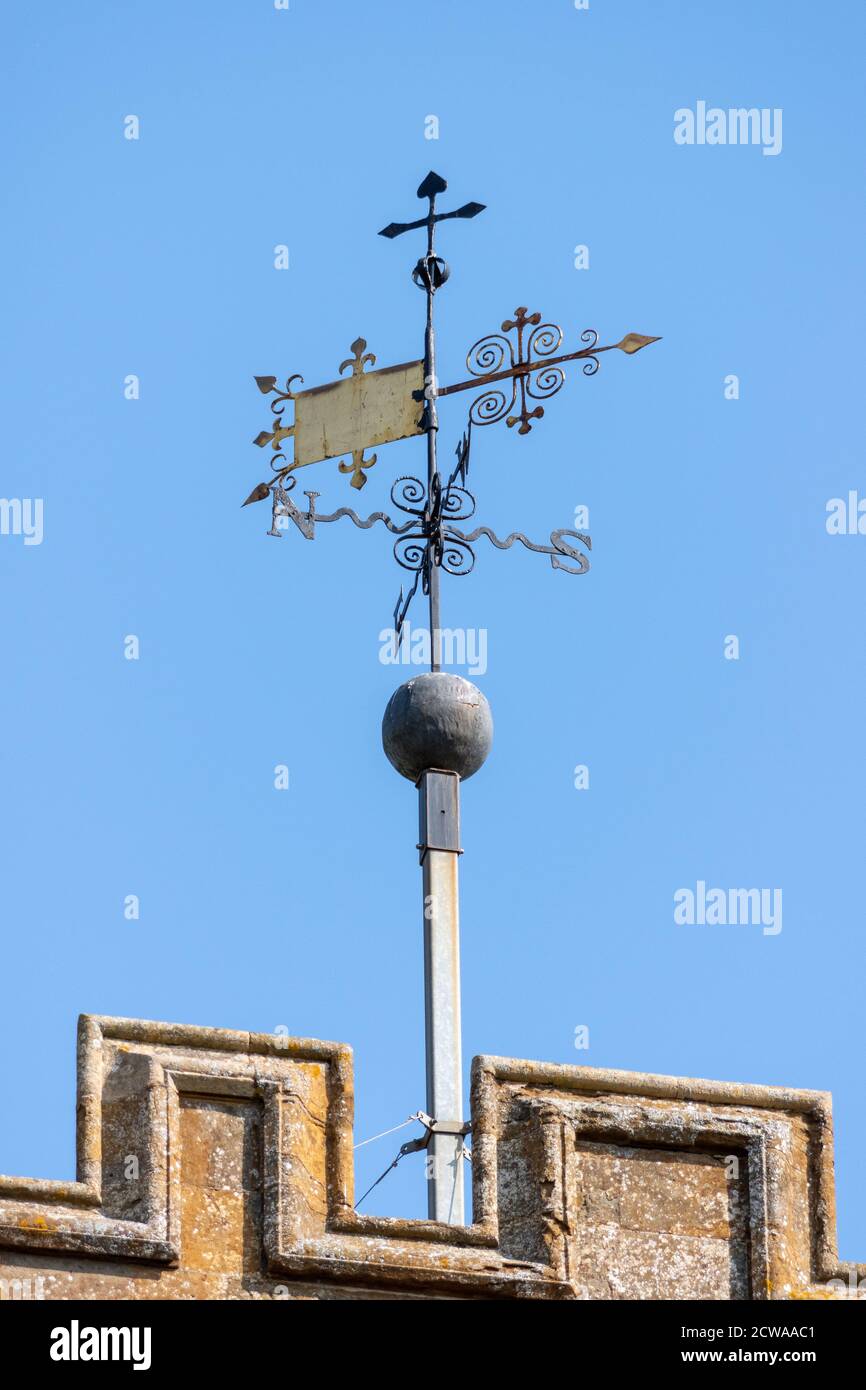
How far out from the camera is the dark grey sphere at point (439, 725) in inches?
767

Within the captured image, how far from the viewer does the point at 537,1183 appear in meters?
15.6

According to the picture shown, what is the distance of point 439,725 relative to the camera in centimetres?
1945

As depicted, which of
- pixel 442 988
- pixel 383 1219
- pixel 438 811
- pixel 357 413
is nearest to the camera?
pixel 383 1219

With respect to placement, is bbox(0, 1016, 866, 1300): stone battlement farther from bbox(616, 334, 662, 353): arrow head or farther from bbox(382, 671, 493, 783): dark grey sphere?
bbox(616, 334, 662, 353): arrow head

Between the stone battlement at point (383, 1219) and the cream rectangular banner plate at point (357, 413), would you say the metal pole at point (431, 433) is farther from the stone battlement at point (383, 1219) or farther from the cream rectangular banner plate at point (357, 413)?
the stone battlement at point (383, 1219)

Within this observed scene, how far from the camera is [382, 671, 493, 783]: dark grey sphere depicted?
63.9 feet

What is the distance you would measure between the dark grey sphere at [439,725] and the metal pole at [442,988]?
10 centimetres

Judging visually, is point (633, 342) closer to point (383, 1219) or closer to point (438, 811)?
point (438, 811)

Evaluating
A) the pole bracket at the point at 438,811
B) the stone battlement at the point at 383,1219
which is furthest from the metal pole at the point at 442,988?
the stone battlement at the point at 383,1219

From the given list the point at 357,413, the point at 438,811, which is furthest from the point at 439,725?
the point at 357,413

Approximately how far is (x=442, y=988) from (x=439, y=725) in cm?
154
